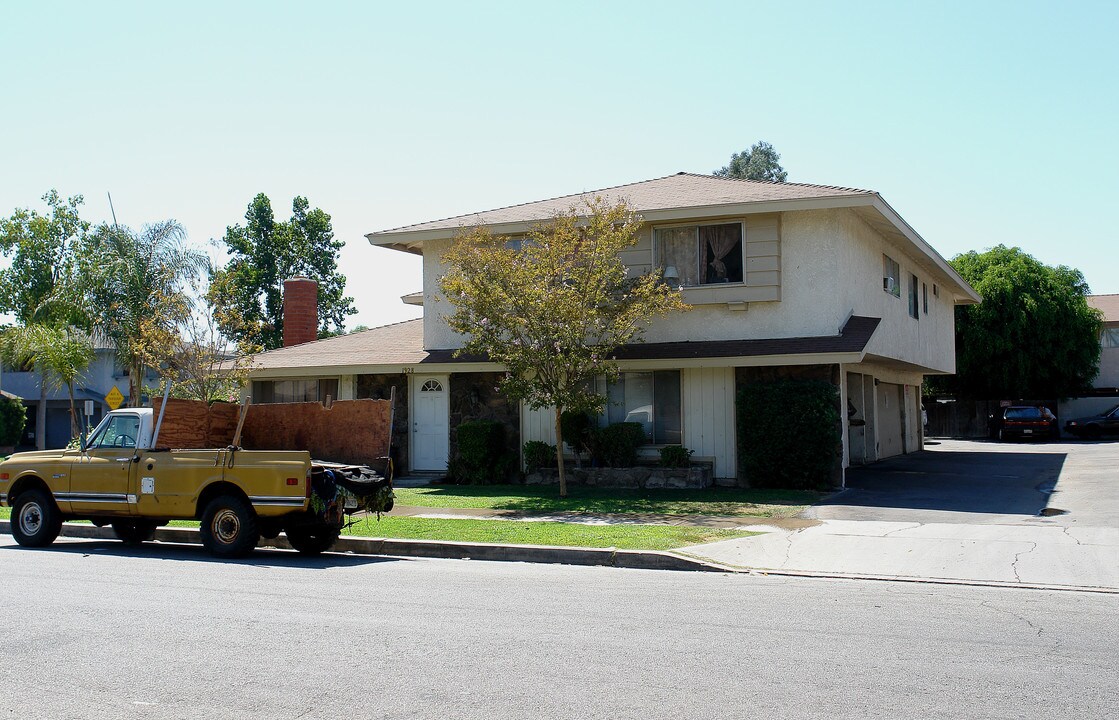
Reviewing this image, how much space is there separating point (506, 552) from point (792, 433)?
7.44m

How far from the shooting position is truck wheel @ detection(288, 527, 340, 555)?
12.6 m

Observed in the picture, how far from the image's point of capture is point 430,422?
21844mm

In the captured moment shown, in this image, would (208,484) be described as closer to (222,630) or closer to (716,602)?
(222,630)

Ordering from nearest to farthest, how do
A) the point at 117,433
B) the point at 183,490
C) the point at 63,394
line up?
the point at 183,490
the point at 117,433
the point at 63,394

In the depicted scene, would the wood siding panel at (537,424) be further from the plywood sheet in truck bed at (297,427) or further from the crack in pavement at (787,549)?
the crack in pavement at (787,549)

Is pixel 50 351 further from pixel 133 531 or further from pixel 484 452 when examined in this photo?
pixel 133 531

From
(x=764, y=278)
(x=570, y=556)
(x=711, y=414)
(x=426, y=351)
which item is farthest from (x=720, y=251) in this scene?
Result: (x=570, y=556)

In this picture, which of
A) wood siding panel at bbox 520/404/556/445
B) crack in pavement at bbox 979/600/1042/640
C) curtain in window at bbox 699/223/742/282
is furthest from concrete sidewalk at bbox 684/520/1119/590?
wood siding panel at bbox 520/404/556/445

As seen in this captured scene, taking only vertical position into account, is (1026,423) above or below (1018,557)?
above

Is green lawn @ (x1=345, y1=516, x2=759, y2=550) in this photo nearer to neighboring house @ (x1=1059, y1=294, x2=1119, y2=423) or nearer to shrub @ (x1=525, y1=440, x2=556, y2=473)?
shrub @ (x1=525, y1=440, x2=556, y2=473)

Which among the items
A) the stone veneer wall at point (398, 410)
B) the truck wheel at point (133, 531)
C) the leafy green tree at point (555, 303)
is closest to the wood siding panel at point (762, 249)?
the leafy green tree at point (555, 303)

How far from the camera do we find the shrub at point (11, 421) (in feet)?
128

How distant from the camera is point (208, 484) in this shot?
40.0 ft

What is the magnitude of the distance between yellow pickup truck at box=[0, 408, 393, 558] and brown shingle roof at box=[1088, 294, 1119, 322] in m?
44.8
